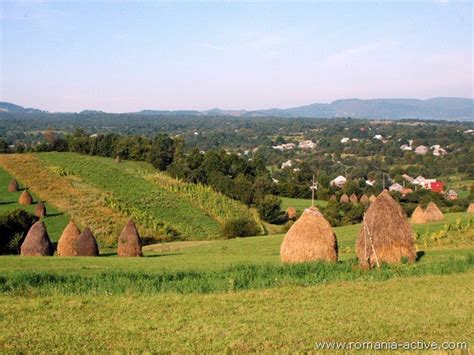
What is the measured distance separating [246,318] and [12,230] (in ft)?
98.5

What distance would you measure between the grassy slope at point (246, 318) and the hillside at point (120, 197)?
101 ft

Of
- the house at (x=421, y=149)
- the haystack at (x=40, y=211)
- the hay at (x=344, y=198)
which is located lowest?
the hay at (x=344, y=198)

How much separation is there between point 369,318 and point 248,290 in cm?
496

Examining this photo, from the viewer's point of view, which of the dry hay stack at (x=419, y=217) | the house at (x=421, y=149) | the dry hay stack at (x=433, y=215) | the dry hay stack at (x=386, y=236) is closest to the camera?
the dry hay stack at (x=386, y=236)

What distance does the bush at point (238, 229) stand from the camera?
50.8 metres

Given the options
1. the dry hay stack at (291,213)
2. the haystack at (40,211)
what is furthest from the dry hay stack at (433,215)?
the haystack at (40,211)

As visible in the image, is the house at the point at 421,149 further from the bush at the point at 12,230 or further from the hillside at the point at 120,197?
the bush at the point at 12,230

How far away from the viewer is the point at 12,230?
1553 inches

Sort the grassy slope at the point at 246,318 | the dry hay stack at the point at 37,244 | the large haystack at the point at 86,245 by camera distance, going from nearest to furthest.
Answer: the grassy slope at the point at 246,318, the dry hay stack at the point at 37,244, the large haystack at the point at 86,245

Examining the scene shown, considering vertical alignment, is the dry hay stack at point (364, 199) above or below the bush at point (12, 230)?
below

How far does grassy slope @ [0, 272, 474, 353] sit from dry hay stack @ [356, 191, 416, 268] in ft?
12.3

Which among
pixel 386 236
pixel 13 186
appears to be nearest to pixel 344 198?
pixel 13 186

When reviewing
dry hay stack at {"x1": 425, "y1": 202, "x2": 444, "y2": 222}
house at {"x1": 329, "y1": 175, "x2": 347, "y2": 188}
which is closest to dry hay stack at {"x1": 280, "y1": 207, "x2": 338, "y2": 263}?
dry hay stack at {"x1": 425, "y1": 202, "x2": 444, "y2": 222}

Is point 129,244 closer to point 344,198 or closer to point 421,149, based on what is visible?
point 344,198
